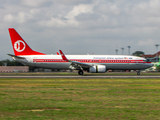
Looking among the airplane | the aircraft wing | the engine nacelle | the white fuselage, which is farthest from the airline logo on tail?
the engine nacelle

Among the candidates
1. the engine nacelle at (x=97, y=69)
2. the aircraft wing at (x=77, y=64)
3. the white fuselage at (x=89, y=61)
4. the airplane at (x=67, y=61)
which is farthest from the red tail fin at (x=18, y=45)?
the engine nacelle at (x=97, y=69)

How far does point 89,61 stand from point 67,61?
3.82m

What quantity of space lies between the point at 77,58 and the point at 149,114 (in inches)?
1127

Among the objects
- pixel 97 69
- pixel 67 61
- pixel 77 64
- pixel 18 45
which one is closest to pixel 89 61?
pixel 97 69

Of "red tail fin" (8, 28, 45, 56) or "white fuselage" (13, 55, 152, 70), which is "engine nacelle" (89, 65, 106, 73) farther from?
"red tail fin" (8, 28, 45, 56)

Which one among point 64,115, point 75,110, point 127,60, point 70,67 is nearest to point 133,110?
point 75,110

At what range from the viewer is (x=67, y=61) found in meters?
34.6

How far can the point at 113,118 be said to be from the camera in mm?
6906

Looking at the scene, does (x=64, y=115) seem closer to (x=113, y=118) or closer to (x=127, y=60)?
(x=113, y=118)

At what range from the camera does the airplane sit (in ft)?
113

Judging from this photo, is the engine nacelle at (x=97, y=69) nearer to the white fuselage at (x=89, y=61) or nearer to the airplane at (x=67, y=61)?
the airplane at (x=67, y=61)

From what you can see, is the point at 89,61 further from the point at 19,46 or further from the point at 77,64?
the point at 19,46

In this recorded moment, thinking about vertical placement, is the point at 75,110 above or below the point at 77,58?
below

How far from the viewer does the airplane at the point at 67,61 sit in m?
34.3
